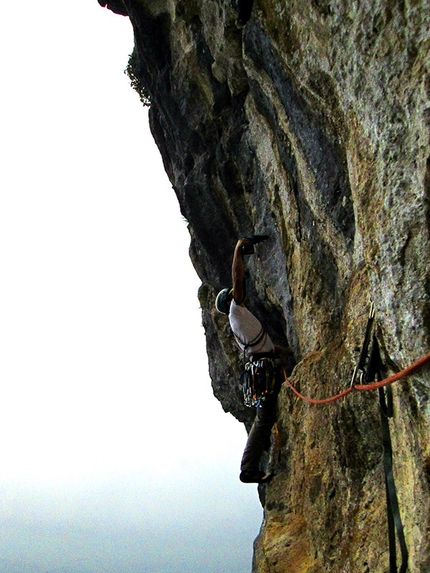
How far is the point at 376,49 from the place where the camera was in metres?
3.58

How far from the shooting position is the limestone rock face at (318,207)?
346 centimetres

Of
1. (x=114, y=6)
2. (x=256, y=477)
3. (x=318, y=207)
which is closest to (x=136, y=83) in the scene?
(x=114, y=6)

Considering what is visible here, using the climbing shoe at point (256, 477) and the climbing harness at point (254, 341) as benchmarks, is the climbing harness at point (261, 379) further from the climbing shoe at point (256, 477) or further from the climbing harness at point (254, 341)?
the climbing shoe at point (256, 477)

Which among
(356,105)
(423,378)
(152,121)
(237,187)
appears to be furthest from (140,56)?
(423,378)

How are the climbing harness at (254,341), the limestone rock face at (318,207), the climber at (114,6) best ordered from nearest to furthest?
the limestone rock face at (318,207), the climbing harness at (254,341), the climber at (114,6)

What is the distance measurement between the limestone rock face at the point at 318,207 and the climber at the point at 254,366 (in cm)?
31

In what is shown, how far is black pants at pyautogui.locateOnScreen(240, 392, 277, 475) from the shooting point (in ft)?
25.6

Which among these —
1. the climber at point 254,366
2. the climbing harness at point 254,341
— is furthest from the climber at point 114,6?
the climbing harness at point 254,341

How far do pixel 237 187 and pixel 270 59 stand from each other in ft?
12.4

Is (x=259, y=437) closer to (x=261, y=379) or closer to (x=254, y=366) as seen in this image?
(x=261, y=379)

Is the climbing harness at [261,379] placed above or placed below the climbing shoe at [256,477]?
above

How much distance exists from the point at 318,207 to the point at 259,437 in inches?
157

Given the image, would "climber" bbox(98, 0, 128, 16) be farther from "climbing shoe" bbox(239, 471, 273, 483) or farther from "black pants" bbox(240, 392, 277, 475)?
"climbing shoe" bbox(239, 471, 273, 483)

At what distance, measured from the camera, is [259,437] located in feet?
26.0
